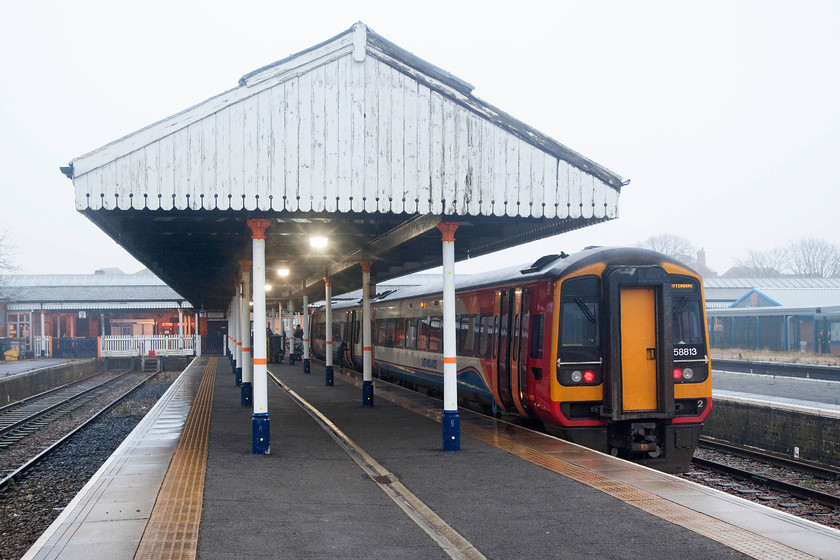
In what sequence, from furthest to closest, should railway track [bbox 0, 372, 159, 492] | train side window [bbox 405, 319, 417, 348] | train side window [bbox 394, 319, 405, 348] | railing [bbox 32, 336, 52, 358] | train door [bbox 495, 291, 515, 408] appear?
railing [bbox 32, 336, 52, 358] < train side window [bbox 394, 319, 405, 348] < train side window [bbox 405, 319, 417, 348] < railway track [bbox 0, 372, 159, 492] < train door [bbox 495, 291, 515, 408]

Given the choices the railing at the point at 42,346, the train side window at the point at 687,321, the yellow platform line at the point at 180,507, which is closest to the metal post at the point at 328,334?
the yellow platform line at the point at 180,507

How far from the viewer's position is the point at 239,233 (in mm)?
12836

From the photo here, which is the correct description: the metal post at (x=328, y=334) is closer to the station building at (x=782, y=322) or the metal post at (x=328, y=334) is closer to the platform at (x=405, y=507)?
the platform at (x=405, y=507)

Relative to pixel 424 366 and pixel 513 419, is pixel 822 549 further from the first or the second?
pixel 424 366

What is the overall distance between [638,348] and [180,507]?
6238mm

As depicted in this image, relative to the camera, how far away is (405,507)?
6.82m

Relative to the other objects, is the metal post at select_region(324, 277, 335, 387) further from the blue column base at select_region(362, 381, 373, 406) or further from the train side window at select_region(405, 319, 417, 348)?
the blue column base at select_region(362, 381, 373, 406)

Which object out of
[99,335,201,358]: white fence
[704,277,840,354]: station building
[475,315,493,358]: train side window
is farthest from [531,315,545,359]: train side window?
[99,335,201,358]: white fence

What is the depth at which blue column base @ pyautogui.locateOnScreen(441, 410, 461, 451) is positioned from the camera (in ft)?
31.8

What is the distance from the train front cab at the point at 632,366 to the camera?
32.7 ft

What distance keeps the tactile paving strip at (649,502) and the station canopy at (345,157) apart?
3.13m

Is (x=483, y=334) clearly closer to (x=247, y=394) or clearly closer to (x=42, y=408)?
(x=247, y=394)

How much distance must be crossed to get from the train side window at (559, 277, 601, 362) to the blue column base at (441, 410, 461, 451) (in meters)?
1.77

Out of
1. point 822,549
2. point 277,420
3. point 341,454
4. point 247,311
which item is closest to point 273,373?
point 247,311
